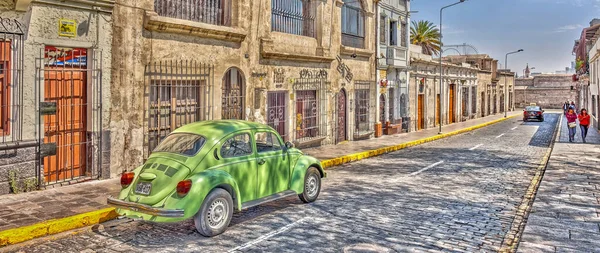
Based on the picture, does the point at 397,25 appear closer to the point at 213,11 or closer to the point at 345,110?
the point at 345,110

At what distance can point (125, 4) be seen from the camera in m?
10.6

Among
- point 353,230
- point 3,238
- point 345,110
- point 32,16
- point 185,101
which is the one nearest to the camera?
point 3,238

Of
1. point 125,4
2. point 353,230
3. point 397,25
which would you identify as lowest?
point 353,230

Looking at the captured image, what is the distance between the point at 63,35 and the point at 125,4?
1.72 m

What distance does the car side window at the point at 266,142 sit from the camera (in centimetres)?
772

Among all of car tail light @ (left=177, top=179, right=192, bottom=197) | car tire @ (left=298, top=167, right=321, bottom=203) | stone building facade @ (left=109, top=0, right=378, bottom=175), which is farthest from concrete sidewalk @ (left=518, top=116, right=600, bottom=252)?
stone building facade @ (left=109, top=0, right=378, bottom=175)

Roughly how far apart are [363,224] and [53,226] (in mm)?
4723

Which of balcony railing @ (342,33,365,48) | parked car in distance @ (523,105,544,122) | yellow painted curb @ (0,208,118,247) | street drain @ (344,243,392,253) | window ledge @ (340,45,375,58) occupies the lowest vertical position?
street drain @ (344,243,392,253)

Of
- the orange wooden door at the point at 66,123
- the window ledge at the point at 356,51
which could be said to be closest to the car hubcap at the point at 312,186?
the orange wooden door at the point at 66,123

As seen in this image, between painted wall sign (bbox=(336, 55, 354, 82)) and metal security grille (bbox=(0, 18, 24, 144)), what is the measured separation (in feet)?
41.7

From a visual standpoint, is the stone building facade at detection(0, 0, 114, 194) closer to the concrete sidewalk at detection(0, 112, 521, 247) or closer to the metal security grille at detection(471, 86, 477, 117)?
the concrete sidewalk at detection(0, 112, 521, 247)

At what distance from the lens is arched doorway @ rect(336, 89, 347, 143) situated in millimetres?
19544

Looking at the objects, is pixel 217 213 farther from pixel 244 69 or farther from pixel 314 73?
pixel 314 73

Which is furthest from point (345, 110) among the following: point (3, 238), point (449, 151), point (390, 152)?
point (3, 238)
